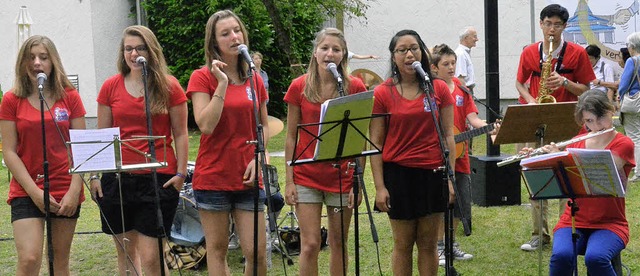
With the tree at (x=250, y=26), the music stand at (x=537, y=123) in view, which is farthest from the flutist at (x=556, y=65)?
the tree at (x=250, y=26)

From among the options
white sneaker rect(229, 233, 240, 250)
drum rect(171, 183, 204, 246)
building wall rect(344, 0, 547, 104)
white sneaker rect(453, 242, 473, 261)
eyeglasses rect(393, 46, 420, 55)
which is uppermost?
building wall rect(344, 0, 547, 104)

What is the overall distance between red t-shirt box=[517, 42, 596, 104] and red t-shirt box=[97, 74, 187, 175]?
11.3 ft

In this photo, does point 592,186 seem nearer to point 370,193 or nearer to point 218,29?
point 218,29

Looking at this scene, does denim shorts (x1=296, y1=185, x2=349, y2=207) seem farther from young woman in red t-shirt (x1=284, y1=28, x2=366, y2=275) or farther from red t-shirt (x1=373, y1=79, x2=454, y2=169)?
red t-shirt (x1=373, y1=79, x2=454, y2=169)

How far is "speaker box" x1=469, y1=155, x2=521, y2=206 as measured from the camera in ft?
31.2

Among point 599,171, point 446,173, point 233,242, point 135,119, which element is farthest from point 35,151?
Answer: point 599,171

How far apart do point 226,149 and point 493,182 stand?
5051mm

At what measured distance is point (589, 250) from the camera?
5.35m

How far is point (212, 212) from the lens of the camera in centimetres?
535

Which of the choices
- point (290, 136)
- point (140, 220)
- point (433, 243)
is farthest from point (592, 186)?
point (140, 220)

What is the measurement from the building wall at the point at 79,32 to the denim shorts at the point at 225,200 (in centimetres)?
1514

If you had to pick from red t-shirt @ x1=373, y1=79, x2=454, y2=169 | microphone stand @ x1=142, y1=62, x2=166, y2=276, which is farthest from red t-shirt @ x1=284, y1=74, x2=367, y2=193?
microphone stand @ x1=142, y1=62, x2=166, y2=276

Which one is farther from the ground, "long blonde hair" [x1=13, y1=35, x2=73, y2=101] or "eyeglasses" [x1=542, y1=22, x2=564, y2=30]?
"eyeglasses" [x1=542, y1=22, x2=564, y2=30]

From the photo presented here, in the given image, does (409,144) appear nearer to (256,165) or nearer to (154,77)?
(256,165)
